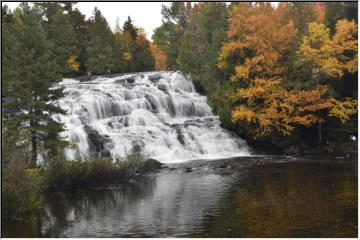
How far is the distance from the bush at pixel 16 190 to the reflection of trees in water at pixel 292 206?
5.71 m

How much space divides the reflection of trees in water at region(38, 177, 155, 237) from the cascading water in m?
6.75

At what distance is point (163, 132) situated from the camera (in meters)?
30.5

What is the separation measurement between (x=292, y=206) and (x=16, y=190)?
8.62m

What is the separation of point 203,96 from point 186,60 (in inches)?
170

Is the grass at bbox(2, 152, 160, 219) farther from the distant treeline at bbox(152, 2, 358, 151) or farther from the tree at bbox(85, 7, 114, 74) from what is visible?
the tree at bbox(85, 7, 114, 74)

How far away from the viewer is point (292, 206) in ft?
51.1

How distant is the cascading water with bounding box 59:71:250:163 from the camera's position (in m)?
28.3

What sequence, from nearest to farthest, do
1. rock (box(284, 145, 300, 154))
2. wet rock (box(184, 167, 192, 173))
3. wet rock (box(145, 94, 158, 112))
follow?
wet rock (box(184, 167, 192, 173)) < rock (box(284, 145, 300, 154)) < wet rock (box(145, 94, 158, 112))

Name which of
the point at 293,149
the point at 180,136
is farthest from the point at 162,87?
the point at 293,149

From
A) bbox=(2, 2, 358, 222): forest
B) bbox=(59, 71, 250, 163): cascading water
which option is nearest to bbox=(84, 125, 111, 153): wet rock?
bbox=(59, 71, 250, 163): cascading water

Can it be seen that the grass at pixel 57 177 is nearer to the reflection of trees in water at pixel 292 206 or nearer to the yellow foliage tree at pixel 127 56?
the reflection of trees in water at pixel 292 206

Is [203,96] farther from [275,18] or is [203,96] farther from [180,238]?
[180,238]

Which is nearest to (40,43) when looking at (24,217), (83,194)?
(83,194)

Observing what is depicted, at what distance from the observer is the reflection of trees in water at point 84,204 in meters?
14.4
